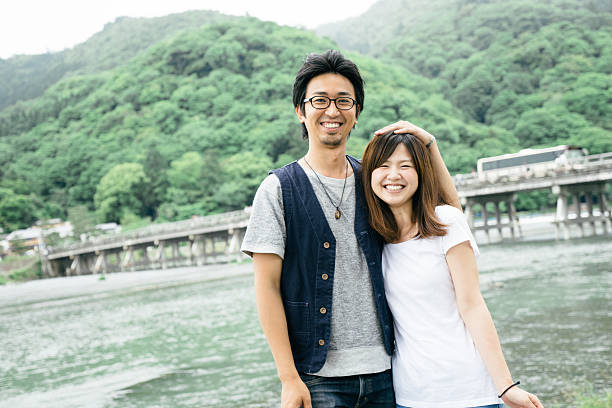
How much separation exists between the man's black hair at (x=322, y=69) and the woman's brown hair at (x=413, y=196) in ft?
0.97

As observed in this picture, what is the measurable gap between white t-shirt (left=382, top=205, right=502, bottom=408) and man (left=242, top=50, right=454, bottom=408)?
73mm

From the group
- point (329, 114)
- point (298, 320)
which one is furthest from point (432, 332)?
point (329, 114)

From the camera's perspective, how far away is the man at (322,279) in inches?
83.2

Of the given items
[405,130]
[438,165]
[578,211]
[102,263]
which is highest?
[405,130]

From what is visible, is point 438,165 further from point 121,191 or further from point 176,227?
point 121,191

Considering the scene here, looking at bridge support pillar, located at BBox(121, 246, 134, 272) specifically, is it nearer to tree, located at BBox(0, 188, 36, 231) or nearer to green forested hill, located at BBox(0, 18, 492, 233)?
green forested hill, located at BBox(0, 18, 492, 233)

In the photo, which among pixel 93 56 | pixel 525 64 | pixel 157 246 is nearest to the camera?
pixel 157 246

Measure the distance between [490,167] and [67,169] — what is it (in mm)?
50176

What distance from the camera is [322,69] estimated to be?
2.33 metres

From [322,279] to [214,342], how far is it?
1001cm

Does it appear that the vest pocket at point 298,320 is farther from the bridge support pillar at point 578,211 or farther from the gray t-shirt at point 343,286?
the bridge support pillar at point 578,211

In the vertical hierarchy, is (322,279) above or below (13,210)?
above

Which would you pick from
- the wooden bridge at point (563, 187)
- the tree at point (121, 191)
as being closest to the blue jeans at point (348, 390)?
the wooden bridge at point (563, 187)

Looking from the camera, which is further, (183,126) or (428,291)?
(183,126)
